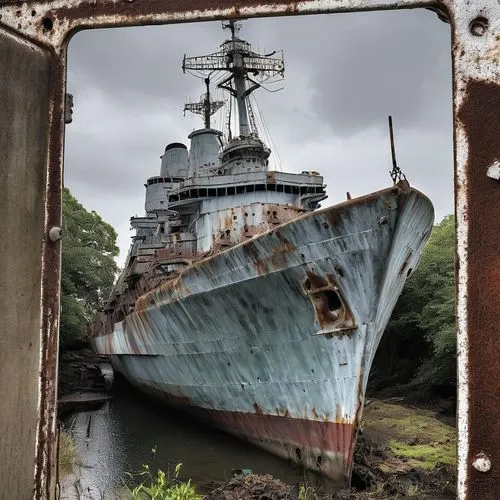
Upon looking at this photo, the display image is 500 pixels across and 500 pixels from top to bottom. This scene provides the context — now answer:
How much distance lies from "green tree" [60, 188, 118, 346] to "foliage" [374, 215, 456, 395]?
33.1ft

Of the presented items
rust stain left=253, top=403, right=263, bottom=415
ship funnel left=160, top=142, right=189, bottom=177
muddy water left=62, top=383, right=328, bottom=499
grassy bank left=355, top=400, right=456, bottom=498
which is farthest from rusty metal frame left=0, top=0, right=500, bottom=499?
ship funnel left=160, top=142, right=189, bottom=177

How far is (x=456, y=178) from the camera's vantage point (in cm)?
151

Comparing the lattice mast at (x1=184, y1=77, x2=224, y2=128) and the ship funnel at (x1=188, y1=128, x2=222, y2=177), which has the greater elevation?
the lattice mast at (x1=184, y1=77, x2=224, y2=128)

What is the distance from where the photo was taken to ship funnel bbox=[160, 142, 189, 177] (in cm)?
2653

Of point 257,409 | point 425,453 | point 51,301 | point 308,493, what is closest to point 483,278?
point 51,301

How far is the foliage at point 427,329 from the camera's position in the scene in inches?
563

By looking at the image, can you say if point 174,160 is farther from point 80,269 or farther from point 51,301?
point 51,301

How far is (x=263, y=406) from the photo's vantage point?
9.09m

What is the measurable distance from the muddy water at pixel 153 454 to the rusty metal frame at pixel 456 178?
23.9 feet

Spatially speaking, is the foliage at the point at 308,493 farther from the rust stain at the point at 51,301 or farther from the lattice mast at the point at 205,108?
the lattice mast at the point at 205,108

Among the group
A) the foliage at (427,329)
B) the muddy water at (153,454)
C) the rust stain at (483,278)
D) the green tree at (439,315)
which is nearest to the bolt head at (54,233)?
the rust stain at (483,278)

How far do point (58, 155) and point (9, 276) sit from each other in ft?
1.42

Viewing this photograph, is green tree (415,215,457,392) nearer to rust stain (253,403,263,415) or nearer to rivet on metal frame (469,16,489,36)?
rust stain (253,403,263,415)

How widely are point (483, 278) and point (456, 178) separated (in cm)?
29
